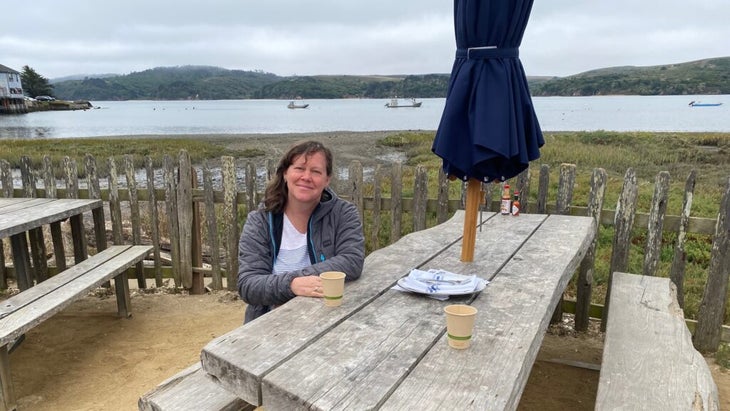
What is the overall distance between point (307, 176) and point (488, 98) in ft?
3.19

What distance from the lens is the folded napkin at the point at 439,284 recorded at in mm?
2135

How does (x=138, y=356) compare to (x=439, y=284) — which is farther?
(x=138, y=356)

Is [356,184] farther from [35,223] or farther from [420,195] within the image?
[35,223]

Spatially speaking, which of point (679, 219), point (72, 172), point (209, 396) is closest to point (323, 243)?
point (209, 396)

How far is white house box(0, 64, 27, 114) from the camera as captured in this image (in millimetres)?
71750

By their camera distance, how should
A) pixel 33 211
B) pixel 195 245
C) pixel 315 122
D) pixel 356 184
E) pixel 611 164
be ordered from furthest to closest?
pixel 315 122 → pixel 611 164 → pixel 195 245 → pixel 356 184 → pixel 33 211

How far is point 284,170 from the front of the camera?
265cm

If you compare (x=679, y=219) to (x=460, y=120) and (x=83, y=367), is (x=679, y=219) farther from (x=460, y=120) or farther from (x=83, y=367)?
(x=83, y=367)

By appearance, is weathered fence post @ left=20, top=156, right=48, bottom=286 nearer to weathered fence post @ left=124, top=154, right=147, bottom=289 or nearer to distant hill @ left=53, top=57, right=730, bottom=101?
weathered fence post @ left=124, top=154, right=147, bottom=289

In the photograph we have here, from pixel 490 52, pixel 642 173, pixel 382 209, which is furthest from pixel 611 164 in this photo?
pixel 490 52

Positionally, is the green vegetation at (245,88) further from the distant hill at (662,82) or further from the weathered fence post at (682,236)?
the weathered fence post at (682,236)

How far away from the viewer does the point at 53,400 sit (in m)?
3.36

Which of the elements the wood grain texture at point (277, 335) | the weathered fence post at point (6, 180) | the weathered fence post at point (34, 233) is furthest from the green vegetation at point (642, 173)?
the weathered fence post at point (6, 180)

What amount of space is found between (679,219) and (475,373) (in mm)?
3388
